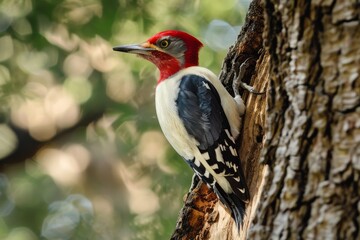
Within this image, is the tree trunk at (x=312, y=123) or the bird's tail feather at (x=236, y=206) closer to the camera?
the tree trunk at (x=312, y=123)

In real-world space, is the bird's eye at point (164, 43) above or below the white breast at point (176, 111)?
above

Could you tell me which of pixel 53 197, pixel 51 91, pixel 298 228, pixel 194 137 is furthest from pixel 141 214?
pixel 298 228

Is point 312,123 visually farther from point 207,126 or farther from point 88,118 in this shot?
point 88,118

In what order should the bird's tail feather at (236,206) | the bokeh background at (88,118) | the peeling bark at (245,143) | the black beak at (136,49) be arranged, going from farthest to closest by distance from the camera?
the bokeh background at (88,118), the black beak at (136,49), the peeling bark at (245,143), the bird's tail feather at (236,206)

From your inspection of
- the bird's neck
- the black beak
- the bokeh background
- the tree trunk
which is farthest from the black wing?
the bokeh background

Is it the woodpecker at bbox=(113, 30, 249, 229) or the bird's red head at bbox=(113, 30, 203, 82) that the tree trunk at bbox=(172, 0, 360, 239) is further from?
the bird's red head at bbox=(113, 30, 203, 82)

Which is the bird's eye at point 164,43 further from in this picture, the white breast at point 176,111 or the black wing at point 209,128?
the black wing at point 209,128

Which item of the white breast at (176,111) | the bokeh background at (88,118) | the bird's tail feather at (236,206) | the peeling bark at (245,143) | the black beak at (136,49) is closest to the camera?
the bird's tail feather at (236,206)

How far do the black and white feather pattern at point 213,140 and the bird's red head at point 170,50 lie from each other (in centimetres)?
24

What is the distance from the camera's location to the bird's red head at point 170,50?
3365 mm

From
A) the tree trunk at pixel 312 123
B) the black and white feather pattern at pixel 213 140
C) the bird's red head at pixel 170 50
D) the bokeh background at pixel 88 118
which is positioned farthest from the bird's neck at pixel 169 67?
the tree trunk at pixel 312 123

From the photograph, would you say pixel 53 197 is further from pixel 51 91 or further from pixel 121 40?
pixel 121 40

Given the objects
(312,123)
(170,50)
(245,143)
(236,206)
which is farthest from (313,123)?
(170,50)

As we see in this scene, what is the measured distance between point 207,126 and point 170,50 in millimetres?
570
